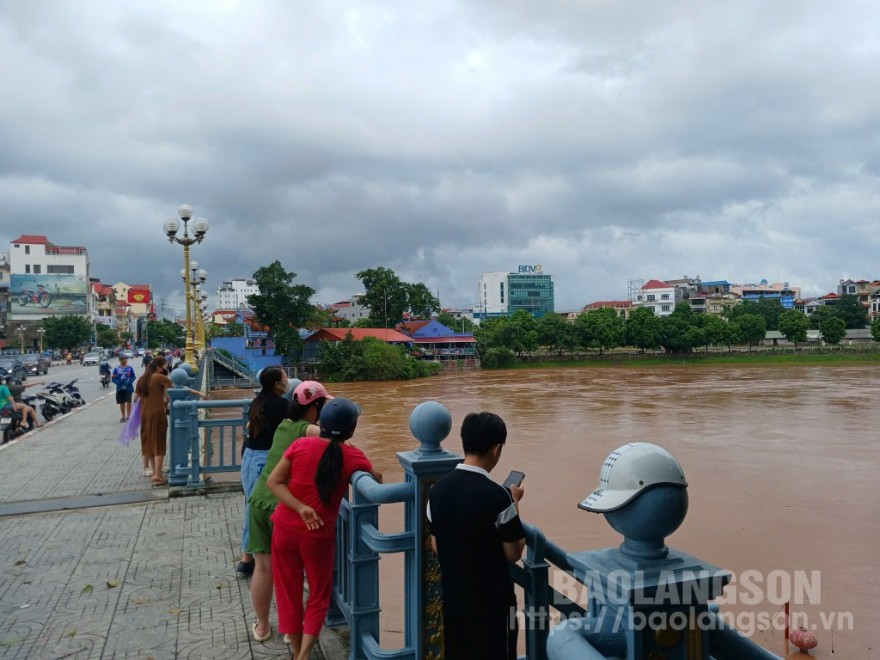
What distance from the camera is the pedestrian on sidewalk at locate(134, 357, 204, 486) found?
7.05 metres

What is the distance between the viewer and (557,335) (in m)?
67.4

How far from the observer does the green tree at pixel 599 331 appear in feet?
216

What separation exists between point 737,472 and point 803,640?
923 centimetres

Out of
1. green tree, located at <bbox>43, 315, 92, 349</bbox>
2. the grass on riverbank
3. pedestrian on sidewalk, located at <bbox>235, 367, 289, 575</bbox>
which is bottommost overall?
the grass on riverbank

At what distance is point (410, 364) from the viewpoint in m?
48.6

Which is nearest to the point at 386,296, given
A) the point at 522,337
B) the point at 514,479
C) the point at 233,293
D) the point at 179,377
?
the point at 522,337

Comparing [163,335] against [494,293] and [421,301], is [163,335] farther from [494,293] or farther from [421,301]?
[494,293]

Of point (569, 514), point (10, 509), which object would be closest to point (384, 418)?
point (569, 514)

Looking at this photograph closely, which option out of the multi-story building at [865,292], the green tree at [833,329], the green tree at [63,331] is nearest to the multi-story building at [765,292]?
the multi-story building at [865,292]

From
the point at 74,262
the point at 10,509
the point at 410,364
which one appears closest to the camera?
the point at 10,509

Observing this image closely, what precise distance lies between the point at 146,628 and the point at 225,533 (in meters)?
1.70

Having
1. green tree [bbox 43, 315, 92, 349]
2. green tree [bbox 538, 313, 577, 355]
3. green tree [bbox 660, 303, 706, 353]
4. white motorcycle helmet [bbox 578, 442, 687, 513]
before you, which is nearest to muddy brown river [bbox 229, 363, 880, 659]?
white motorcycle helmet [bbox 578, 442, 687, 513]

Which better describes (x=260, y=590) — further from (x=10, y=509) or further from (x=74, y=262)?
(x=74, y=262)

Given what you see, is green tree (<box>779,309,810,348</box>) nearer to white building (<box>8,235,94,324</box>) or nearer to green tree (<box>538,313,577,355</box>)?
green tree (<box>538,313,577,355</box>)
